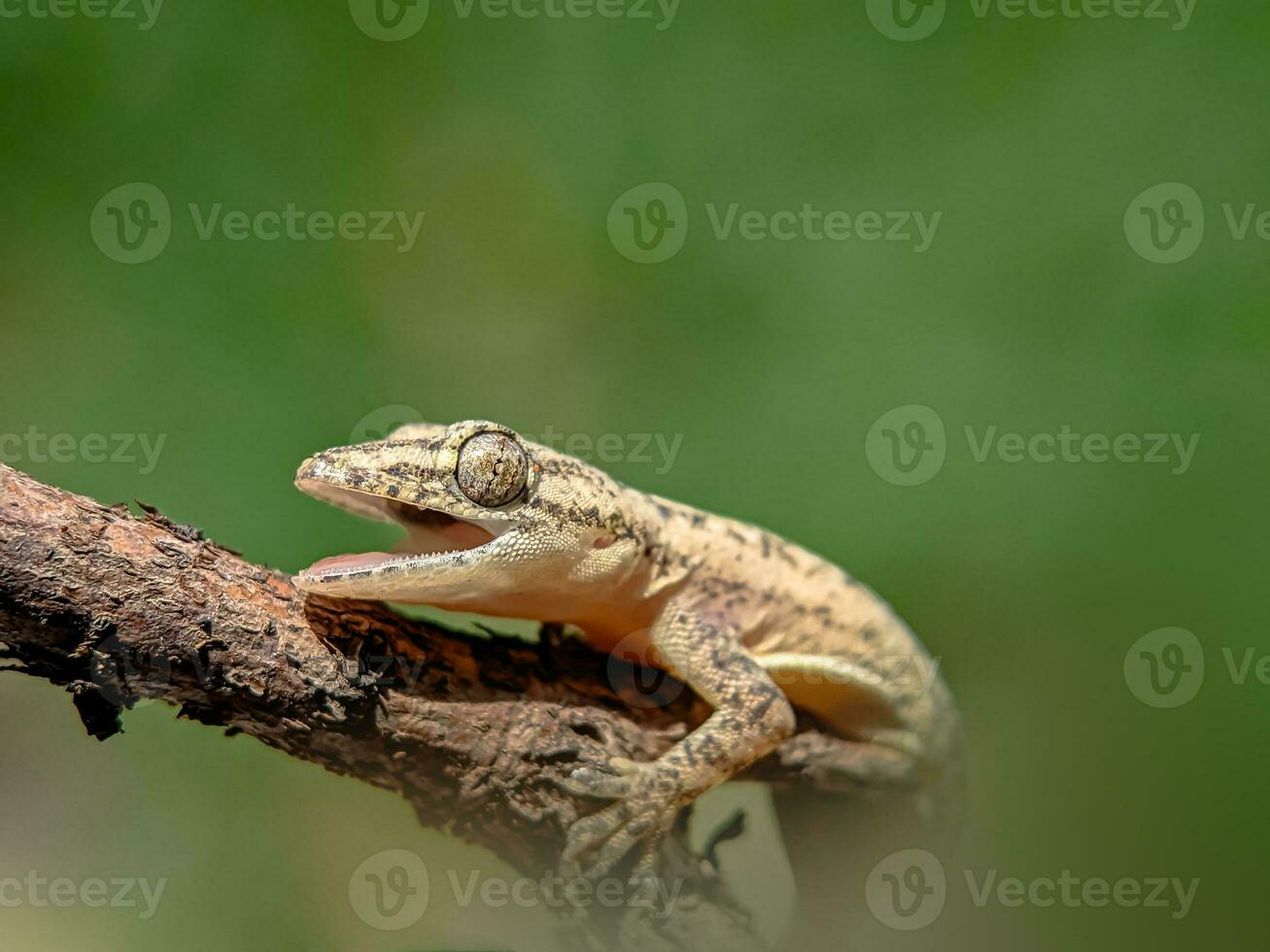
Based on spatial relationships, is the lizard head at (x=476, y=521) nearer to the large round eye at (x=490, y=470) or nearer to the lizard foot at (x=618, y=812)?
the large round eye at (x=490, y=470)

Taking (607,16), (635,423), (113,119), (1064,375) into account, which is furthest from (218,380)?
(1064,375)

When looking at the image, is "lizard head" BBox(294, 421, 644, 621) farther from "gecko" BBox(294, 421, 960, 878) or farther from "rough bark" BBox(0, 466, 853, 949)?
"rough bark" BBox(0, 466, 853, 949)

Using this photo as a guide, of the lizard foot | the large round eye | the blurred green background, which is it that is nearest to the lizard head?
the large round eye

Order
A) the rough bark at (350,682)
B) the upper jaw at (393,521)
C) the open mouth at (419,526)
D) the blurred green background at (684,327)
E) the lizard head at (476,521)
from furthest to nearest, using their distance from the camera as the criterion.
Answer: the blurred green background at (684,327) → the open mouth at (419,526) → the lizard head at (476,521) → the upper jaw at (393,521) → the rough bark at (350,682)

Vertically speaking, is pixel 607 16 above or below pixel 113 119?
above

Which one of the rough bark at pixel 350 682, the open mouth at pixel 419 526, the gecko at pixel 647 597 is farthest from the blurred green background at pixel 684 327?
the open mouth at pixel 419 526

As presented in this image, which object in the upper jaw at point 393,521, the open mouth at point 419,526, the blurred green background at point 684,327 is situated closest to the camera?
the upper jaw at point 393,521

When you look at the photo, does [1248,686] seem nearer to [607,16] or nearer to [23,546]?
[607,16]
